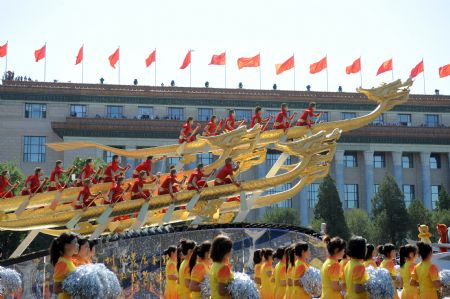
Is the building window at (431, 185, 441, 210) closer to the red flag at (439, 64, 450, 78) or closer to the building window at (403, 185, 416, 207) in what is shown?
the building window at (403, 185, 416, 207)

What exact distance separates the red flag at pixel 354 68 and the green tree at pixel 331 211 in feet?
25.2

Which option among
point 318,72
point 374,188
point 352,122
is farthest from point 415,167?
point 352,122

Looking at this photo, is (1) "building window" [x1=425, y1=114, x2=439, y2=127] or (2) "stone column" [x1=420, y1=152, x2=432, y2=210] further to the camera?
(1) "building window" [x1=425, y1=114, x2=439, y2=127]

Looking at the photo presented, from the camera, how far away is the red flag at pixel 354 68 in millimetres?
45781

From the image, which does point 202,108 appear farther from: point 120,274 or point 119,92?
point 120,274

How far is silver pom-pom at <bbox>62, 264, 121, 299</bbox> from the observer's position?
716 cm

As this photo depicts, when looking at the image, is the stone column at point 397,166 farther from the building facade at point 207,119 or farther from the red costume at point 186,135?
the red costume at point 186,135

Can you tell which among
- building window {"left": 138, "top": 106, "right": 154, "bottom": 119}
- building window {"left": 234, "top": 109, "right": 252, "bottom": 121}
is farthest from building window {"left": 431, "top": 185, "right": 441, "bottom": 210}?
building window {"left": 138, "top": 106, "right": 154, "bottom": 119}

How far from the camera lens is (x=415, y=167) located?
2379 inches

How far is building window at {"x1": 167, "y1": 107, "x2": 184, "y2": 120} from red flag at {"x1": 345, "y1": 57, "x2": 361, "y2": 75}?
1576 centimetres

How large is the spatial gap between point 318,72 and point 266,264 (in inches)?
1432

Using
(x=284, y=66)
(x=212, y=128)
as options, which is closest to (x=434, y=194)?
(x=284, y=66)

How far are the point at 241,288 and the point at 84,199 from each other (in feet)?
36.7

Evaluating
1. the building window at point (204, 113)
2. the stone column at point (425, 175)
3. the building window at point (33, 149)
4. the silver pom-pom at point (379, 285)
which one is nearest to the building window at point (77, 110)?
the building window at point (33, 149)
